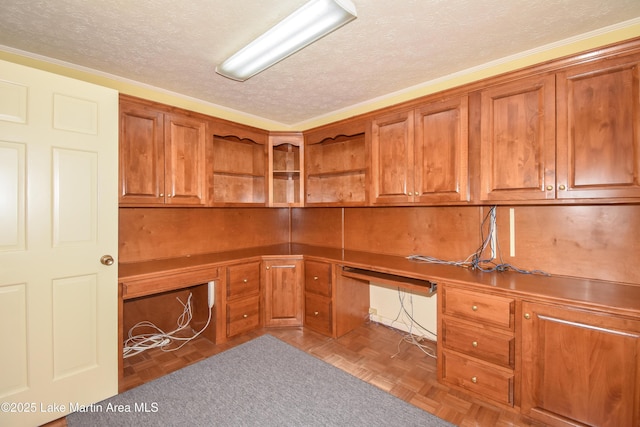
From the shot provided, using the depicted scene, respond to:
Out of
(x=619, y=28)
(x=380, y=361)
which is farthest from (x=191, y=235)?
(x=619, y=28)

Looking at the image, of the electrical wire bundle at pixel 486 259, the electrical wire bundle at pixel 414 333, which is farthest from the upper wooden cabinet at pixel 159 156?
the electrical wire bundle at pixel 486 259

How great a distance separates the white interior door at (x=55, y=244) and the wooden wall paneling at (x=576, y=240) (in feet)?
10.2

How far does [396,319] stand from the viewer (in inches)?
122

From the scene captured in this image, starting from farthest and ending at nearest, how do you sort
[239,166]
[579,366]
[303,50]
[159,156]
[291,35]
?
[239,166] → [159,156] → [303,50] → [291,35] → [579,366]

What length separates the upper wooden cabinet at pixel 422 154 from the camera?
2.24 meters

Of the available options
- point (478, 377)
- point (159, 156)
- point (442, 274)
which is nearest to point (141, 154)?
point (159, 156)

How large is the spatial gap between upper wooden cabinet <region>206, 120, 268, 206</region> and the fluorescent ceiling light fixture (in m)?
0.94

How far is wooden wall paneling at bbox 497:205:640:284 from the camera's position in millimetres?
1877

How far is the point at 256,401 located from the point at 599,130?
2803mm

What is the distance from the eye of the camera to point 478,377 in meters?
1.97

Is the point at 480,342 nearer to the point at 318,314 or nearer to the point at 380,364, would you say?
the point at 380,364

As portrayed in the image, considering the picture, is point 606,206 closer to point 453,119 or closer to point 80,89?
point 453,119

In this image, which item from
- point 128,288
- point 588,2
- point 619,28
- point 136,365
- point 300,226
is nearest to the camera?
point 588,2

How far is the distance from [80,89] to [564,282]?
11.6 ft
